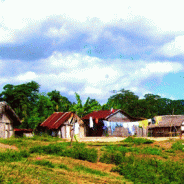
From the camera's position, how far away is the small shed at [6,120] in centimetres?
2544

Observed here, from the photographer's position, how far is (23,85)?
41312 mm

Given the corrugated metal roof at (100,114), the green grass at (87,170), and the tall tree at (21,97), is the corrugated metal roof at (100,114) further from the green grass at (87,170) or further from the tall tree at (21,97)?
the green grass at (87,170)

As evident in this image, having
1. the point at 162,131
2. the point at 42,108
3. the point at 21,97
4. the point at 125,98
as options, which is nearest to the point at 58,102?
the point at 42,108

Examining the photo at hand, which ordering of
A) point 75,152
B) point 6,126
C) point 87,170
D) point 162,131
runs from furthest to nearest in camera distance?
point 162,131 → point 6,126 → point 75,152 → point 87,170

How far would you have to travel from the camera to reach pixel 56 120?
35.2m

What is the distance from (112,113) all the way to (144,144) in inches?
752

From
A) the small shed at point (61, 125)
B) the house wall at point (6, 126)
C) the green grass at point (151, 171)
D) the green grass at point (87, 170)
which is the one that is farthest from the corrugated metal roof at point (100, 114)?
the green grass at point (87, 170)

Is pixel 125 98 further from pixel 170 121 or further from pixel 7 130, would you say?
pixel 7 130

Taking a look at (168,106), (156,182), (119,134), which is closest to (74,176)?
(156,182)

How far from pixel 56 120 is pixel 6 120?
31.9ft


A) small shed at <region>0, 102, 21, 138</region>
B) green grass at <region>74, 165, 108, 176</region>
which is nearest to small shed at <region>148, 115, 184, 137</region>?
small shed at <region>0, 102, 21, 138</region>

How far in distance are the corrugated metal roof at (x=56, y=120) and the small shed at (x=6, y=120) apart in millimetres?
7510

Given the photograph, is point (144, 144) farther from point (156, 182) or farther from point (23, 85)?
point (23, 85)

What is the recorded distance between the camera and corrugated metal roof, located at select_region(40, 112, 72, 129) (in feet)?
112
